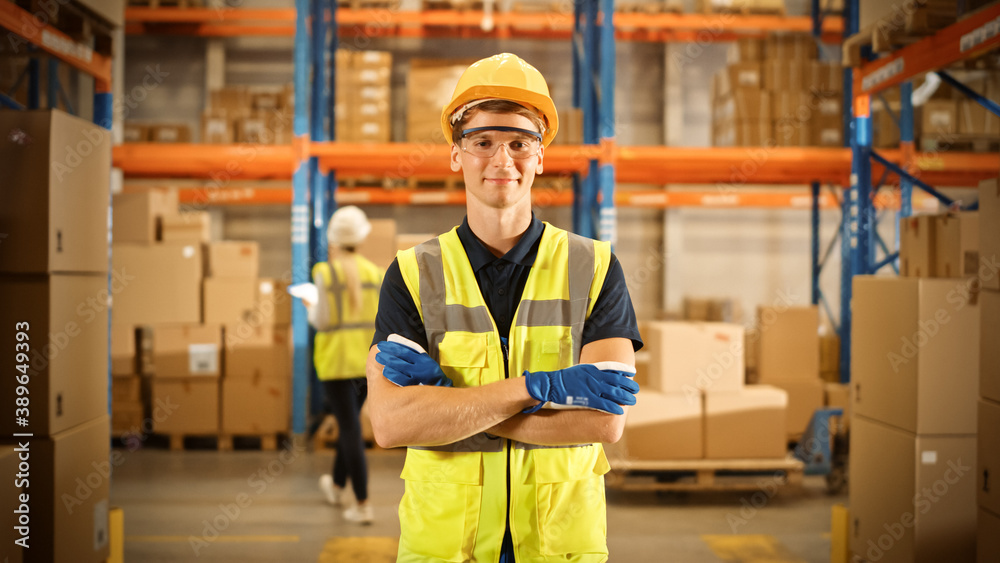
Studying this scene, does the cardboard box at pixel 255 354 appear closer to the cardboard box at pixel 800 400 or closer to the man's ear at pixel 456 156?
the cardboard box at pixel 800 400

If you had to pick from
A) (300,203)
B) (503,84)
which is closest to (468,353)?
(503,84)

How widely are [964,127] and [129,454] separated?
9318 mm

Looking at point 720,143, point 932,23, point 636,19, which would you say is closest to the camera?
point 932,23

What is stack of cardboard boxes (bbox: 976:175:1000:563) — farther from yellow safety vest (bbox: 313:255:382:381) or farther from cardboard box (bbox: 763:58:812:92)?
cardboard box (bbox: 763:58:812:92)

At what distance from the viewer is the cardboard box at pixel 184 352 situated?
7.30 meters

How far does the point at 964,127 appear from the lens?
24.9 ft

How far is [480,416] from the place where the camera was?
5.00 ft

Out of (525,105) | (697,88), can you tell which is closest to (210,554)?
(525,105)

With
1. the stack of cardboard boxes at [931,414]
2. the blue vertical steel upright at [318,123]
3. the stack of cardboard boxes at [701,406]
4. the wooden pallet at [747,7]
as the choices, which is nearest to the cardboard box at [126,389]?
the blue vertical steel upright at [318,123]

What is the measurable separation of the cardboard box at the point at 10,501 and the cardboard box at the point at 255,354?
4.49 m

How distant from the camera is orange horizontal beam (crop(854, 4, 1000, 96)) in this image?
371 cm

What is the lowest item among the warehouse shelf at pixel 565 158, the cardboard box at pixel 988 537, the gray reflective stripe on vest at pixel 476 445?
the cardboard box at pixel 988 537

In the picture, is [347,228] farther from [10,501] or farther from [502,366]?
[502,366]

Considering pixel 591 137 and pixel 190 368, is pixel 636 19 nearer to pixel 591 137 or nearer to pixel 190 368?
pixel 591 137
